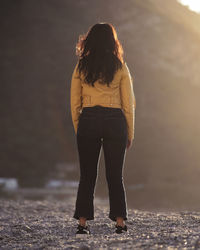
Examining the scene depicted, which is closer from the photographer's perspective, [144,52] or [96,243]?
[96,243]

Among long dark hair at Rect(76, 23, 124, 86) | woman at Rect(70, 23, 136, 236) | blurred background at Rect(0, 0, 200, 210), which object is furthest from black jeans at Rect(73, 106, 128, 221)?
blurred background at Rect(0, 0, 200, 210)

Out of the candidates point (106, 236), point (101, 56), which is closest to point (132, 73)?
point (101, 56)

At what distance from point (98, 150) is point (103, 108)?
15.1 inches

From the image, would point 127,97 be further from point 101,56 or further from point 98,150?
point 98,150

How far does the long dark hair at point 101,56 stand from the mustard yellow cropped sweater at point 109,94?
0.05 m

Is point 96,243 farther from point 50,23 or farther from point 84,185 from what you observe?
point 50,23

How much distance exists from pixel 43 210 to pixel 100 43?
16.5 ft

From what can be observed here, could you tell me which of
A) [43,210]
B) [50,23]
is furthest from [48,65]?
[43,210]

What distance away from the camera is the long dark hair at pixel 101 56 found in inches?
157

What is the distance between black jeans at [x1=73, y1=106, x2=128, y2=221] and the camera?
3.97 m

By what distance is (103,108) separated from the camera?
3977 mm

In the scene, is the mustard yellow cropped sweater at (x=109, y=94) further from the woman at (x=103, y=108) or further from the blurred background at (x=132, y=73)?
the blurred background at (x=132, y=73)

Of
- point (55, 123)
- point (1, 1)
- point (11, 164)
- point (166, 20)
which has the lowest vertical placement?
point (11, 164)

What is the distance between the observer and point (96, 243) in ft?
11.7
